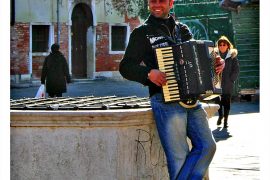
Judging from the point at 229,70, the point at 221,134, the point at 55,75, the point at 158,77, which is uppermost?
the point at 158,77

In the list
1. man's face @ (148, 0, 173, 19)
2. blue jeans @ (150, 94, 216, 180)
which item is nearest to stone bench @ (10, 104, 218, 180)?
blue jeans @ (150, 94, 216, 180)

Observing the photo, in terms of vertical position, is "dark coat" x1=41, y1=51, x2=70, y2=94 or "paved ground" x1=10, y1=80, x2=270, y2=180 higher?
"dark coat" x1=41, y1=51, x2=70, y2=94

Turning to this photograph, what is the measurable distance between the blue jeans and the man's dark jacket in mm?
176

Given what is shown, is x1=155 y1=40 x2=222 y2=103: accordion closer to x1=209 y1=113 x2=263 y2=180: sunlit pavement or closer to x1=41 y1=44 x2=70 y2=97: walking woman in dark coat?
x1=209 y1=113 x2=263 y2=180: sunlit pavement

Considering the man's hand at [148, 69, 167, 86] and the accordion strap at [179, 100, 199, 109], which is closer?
the man's hand at [148, 69, 167, 86]

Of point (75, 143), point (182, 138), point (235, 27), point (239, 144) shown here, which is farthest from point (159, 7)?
point (235, 27)

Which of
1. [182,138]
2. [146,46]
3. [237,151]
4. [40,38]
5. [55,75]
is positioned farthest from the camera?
[40,38]

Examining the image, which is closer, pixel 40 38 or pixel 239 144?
pixel 239 144

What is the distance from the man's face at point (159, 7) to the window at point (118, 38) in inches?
940

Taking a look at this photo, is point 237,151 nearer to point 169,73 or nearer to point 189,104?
point 189,104

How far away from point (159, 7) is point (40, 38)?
22114 millimetres

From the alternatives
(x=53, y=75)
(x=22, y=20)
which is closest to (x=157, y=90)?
(x=53, y=75)

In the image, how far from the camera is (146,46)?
5332 mm

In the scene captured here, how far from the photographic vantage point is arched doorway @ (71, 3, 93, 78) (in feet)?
93.5
